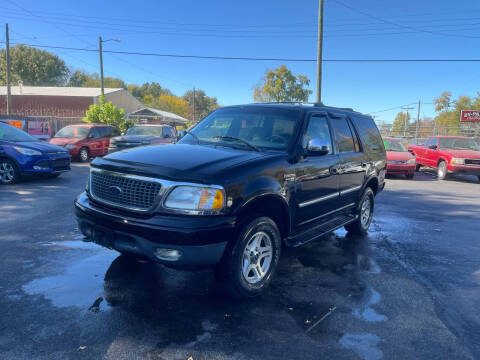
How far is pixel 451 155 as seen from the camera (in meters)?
13.6

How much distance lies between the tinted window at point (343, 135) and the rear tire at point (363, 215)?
102cm

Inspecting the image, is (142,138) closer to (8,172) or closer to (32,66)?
(8,172)

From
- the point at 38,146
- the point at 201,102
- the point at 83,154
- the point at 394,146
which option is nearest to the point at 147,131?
the point at 83,154

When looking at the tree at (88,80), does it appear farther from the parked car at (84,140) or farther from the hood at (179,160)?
the hood at (179,160)

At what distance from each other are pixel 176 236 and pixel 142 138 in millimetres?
11964

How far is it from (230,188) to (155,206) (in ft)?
2.14

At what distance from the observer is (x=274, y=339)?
9.45 ft

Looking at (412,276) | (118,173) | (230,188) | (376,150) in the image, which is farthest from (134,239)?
(376,150)

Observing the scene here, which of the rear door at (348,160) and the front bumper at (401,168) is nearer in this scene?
the rear door at (348,160)

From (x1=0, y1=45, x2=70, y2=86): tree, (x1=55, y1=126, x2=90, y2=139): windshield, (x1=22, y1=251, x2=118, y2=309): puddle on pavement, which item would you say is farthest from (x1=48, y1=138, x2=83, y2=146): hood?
(x1=0, y1=45, x2=70, y2=86): tree

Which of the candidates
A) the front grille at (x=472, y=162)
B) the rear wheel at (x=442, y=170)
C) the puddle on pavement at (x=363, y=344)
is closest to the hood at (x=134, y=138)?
the rear wheel at (x=442, y=170)

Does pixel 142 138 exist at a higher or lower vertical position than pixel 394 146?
higher

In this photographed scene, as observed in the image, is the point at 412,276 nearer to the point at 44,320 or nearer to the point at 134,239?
the point at 134,239

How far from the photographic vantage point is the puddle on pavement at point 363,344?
2.72 meters
